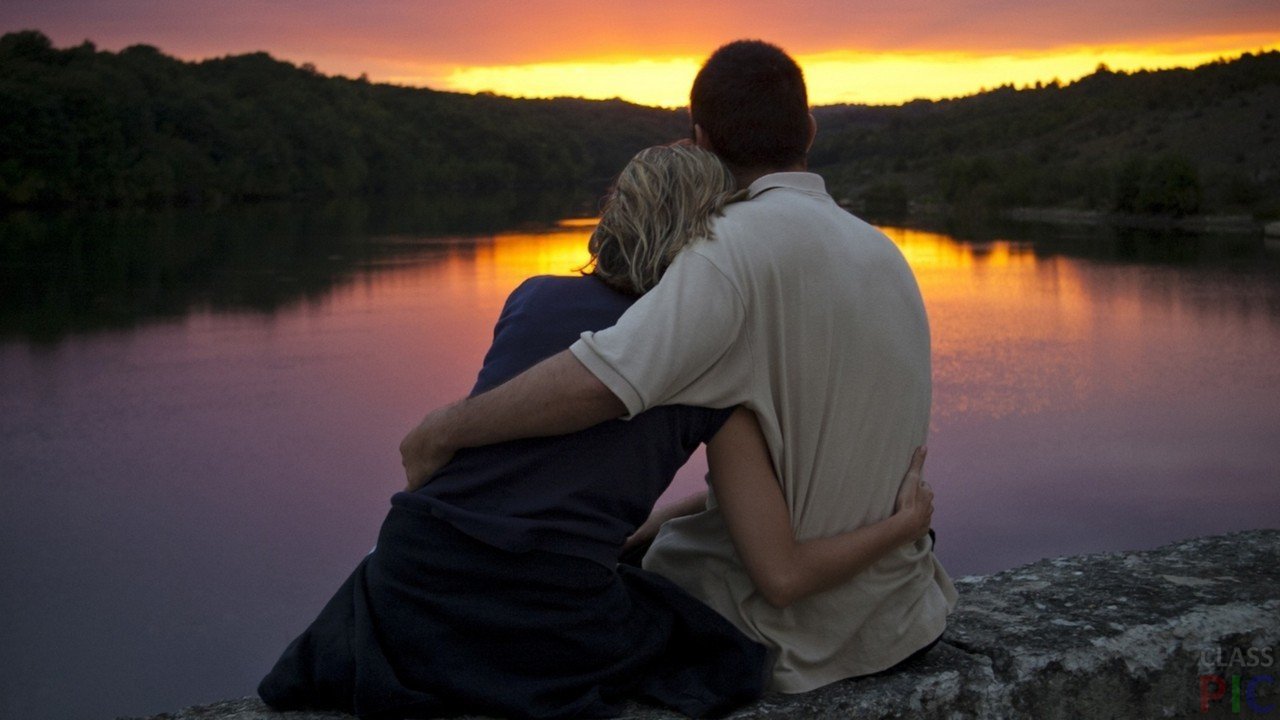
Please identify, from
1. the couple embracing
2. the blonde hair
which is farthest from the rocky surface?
the blonde hair

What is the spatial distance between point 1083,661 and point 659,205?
790 millimetres

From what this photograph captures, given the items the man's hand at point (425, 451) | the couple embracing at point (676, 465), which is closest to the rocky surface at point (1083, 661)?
the couple embracing at point (676, 465)

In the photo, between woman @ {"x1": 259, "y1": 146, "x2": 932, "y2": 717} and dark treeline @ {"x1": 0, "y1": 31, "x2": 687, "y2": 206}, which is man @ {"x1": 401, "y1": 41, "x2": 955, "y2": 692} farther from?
dark treeline @ {"x1": 0, "y1": 31, "x2": 687, "y2": 206}

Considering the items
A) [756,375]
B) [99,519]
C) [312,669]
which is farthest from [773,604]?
[99,519]

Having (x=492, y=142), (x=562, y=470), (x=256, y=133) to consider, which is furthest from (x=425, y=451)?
(x=492, y=142)

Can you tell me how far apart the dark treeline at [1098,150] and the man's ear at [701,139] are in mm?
28180

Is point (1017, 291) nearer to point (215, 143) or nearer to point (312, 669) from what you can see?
point (312, 669)

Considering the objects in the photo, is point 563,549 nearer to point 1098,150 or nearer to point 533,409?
point 533,409

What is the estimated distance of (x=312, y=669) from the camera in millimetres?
1439

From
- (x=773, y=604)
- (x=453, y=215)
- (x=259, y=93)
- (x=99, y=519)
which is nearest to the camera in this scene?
(x=773, y=604)

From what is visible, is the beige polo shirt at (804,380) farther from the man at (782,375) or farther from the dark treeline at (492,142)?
the dark treeline at (492,142)

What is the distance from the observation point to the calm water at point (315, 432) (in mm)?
6211

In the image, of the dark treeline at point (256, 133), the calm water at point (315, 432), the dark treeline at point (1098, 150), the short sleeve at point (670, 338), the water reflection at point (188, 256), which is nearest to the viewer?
the short sleeve at point (670, 338)

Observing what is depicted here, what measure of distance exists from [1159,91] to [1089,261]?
992 inches
